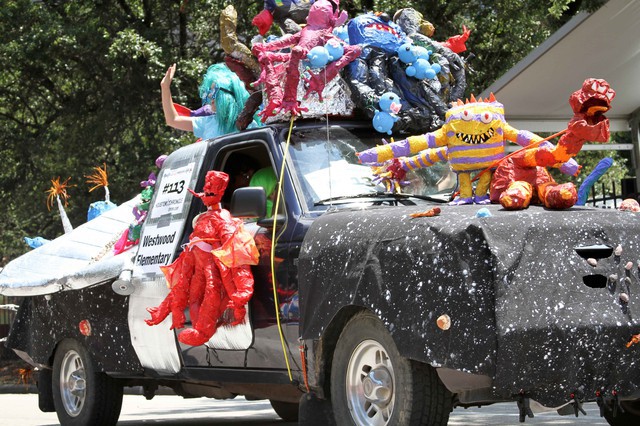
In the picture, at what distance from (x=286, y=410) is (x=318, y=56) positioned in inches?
149

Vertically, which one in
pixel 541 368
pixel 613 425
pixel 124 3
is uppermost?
pixel 124 3

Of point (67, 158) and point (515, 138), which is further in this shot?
point (67, 158)

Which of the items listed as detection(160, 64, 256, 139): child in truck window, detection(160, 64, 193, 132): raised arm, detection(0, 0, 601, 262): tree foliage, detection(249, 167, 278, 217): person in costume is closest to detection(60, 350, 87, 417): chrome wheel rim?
detection(160, 64, 193, 132): raised arm

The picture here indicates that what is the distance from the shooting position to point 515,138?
6.67 meters

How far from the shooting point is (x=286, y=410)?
397 inches

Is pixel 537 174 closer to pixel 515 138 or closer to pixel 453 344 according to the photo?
pixel 515 138

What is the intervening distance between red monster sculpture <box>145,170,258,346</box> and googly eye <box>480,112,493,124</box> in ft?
4.95

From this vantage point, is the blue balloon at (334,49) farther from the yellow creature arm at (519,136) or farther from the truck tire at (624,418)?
the truck tire at (624,418)

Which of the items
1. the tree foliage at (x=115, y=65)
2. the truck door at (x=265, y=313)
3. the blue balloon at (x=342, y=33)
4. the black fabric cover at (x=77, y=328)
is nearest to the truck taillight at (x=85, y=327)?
the black fabric cover at (x=77, y=328)

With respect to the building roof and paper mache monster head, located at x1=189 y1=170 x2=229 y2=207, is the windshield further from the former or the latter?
the building roof

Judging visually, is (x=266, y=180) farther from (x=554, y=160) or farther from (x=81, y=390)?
(x=81, y=390)

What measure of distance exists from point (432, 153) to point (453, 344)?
1958mm

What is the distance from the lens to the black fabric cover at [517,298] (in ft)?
16.8

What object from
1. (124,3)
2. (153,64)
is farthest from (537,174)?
(124,3)
